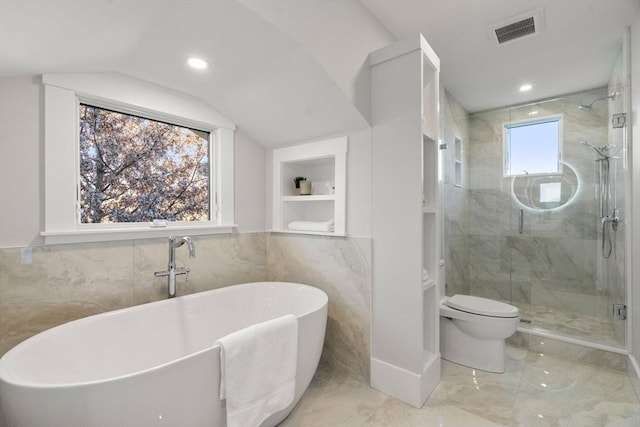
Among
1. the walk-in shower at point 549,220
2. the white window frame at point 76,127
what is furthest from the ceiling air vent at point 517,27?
the white window frame at point 76,127

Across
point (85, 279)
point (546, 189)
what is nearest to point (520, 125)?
point (546, 189)

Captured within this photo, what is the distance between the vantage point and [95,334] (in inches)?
59.4

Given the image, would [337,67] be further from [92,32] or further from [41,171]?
[41,171]

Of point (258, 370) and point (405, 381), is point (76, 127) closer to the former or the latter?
point (258, 370)

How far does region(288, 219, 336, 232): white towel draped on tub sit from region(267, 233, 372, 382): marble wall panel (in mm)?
72

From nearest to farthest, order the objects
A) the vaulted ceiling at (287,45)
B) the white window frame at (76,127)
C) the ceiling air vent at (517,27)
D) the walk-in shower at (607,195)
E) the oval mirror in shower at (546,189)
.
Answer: the vaulted ceiling at (287,45) < the white window frame at (76,127) < the ceiling air vent at (517,27) < the walk-in shower at (607,195) < the oval mirror in shower at (546,189)

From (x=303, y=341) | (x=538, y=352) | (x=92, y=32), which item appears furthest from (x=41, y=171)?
(x=538, y=352)

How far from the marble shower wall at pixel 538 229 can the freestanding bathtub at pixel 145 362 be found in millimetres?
2423

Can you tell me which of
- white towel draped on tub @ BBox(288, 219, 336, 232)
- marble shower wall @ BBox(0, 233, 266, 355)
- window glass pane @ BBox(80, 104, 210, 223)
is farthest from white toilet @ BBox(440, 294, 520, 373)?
window glass pane @ BBox(80, 104, 210, 223)

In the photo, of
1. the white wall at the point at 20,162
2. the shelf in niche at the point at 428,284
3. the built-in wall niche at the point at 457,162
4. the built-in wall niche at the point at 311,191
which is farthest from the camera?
the built-in wall niche at the point at 457,162

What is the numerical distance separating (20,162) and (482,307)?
3073 mm

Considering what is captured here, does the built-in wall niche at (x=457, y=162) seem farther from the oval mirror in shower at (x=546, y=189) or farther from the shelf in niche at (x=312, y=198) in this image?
the shelf in niche at (x=312, y=198)

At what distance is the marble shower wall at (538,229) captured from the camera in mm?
2859

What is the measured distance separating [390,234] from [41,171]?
2.02 m
